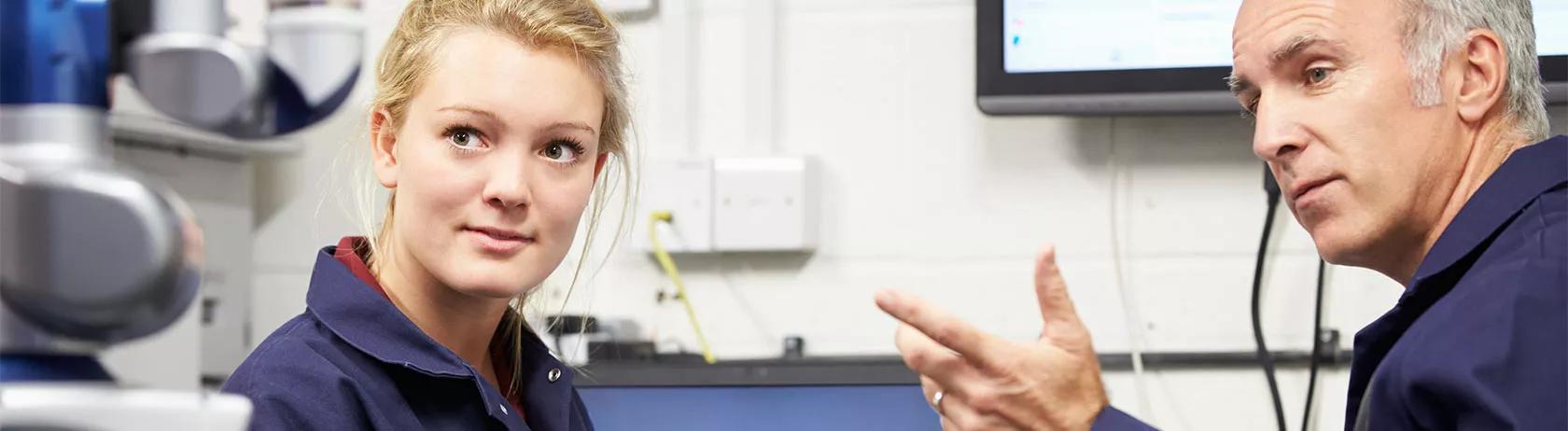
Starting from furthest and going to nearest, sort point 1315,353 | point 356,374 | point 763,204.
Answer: point 763,204 < point 1315,353 < point 356,374

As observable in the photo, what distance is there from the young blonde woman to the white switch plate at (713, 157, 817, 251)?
764mm

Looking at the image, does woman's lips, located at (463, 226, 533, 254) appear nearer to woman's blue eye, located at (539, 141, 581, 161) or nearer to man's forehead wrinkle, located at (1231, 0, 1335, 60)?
woman's blue eye, located at (539, 141, 581, 161)

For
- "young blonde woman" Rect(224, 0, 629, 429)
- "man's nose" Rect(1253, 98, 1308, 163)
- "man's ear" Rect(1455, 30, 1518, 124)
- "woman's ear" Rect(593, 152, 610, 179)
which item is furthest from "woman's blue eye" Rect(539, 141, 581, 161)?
"man's ear" Rect(1455, 30, 1518, 124)

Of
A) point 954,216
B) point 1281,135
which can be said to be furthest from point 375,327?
point 954,216

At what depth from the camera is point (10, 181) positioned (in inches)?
15.7

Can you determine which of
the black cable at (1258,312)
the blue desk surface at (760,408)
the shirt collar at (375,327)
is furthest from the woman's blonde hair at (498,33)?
the black cable at (1258,312)

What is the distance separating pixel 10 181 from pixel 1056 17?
1569mm

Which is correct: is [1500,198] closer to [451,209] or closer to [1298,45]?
[1298,45]

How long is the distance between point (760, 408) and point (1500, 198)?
40.6 inches

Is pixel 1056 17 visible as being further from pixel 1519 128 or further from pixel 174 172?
pixel 174 172

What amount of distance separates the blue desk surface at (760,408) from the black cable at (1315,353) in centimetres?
50

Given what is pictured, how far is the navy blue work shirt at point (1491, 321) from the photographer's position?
84 cm

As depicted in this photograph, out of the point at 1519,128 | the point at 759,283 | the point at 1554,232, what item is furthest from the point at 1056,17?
the point at 1554,232

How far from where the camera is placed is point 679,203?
197cm
